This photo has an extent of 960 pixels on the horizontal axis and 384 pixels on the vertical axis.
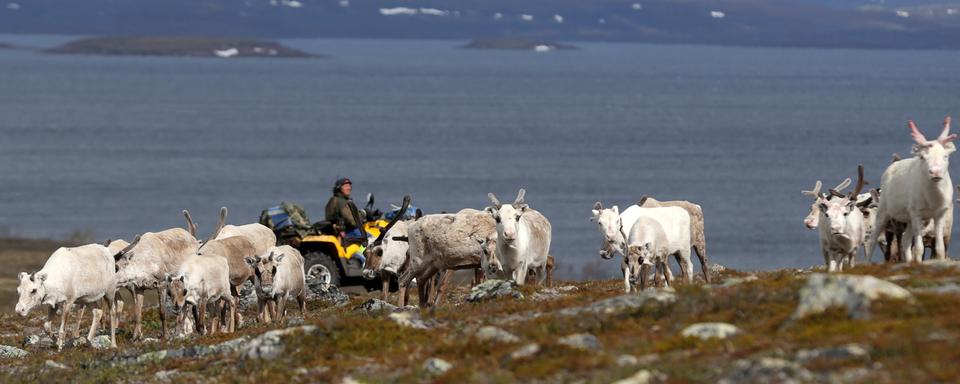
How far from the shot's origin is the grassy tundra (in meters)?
14.8

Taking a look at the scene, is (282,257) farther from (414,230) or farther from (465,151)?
(465,151)

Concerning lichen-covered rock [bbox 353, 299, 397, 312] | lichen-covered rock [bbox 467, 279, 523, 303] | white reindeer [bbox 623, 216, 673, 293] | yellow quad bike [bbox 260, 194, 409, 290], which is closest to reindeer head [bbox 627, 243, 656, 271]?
white reindeer [bbox 623, 216, 673, 293]

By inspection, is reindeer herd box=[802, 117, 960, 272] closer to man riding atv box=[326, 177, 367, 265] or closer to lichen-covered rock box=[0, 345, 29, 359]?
lichen-covered rock box=[0, 345, 29, 359]

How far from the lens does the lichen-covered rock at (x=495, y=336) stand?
18016 millimetres

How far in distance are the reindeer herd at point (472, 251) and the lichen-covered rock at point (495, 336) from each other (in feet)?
15.0

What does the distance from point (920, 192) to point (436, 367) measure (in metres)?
9.04

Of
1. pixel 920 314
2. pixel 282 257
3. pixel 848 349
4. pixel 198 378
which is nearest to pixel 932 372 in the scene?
pixel 848 349

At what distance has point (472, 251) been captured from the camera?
27.4 metres

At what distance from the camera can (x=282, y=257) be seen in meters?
26.5

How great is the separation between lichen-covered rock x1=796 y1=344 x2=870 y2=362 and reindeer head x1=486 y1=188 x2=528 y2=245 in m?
10.3

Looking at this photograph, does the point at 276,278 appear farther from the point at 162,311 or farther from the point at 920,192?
the point at 920,192

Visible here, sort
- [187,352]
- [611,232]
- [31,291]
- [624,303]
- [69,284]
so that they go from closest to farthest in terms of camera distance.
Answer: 1. [624,303]
2. [187,352]
3. [611,232]
4. [31,291]
5. [69,284]

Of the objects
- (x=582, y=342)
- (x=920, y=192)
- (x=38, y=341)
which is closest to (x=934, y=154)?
(x=920, y=192)

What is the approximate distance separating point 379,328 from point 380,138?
157m
